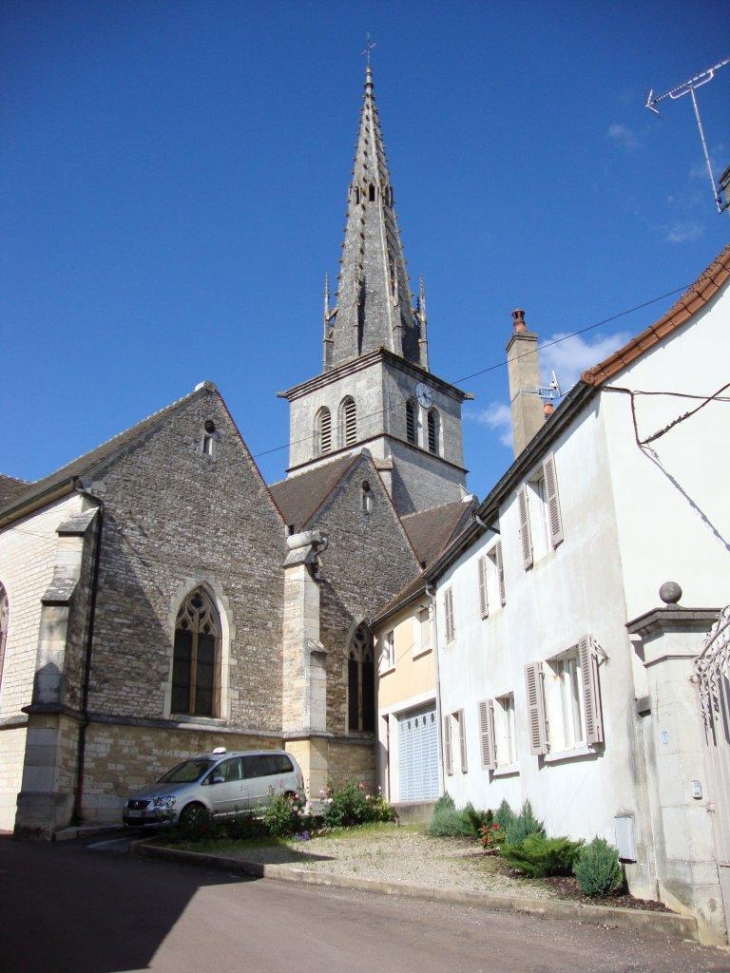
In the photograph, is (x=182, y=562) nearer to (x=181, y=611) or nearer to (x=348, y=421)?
(x=181, y=611)

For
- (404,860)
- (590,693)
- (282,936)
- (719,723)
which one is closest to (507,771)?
(404,860)

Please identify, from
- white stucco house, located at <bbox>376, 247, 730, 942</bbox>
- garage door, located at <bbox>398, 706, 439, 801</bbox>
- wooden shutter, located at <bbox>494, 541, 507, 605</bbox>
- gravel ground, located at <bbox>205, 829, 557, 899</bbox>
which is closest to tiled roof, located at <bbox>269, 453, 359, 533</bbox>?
garage door, located at <bbox>398, 706, 439, 801</bbox>

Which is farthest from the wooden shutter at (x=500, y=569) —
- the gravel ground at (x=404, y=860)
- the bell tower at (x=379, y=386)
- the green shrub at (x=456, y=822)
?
the bell tower at (x=379, y=386)

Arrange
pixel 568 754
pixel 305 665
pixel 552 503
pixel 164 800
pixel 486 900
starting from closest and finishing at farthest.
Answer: pixel 486 900
pixel 568 754
pixel 552 503
pixel 164 800
pixel 305 665

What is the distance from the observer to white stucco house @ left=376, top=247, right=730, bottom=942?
8.50 m

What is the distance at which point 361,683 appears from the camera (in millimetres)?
23859

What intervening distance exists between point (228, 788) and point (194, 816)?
3.96 feet

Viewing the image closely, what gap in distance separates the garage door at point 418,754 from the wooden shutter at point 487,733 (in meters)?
4.74

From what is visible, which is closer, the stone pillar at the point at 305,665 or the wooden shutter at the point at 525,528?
the wooden shutter at the point at 525,528

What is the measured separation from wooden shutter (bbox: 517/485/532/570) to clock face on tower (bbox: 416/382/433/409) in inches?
1200

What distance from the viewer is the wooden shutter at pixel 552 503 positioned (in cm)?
1217

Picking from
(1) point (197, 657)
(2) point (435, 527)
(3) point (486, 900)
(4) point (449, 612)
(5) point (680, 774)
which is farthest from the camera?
(2) point (435, 527)

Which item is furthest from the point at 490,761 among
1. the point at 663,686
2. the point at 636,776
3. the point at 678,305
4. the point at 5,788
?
the point at 5,788

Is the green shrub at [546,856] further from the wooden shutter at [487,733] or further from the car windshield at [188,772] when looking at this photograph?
the car windshield at [188,772]
